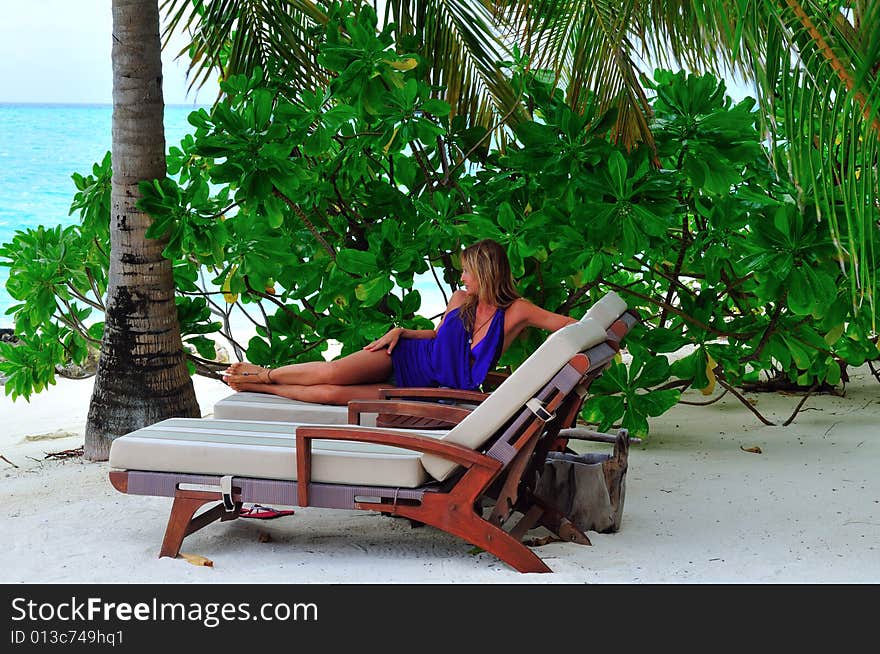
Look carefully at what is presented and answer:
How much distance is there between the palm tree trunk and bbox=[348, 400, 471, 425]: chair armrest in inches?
58.3

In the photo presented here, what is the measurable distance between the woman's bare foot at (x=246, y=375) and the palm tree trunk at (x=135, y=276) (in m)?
0.68

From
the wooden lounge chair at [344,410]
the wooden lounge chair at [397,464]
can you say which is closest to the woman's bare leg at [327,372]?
the wooden lounge chair at [344,410]

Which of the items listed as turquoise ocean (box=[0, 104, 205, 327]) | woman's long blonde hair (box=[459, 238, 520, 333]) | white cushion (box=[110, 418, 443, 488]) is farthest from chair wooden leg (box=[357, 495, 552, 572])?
turquoise ocean (box=[0, 104, 205, 327])

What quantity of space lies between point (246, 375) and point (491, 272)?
1.23m

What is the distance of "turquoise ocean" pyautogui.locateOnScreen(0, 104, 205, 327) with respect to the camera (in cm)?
2971

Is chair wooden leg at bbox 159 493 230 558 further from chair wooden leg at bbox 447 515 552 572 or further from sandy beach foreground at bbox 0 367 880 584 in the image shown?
chair wooden leg at bbox 447 515 552 572

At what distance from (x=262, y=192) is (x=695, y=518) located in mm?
2359

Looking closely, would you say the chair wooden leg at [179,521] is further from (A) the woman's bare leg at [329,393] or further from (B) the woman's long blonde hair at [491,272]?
(B) the woman's long blonde hair at [491,272]

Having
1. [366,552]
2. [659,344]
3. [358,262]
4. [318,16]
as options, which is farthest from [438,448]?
[318,16]

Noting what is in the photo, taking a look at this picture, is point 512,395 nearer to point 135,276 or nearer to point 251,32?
point 135,276

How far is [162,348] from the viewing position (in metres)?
4.99

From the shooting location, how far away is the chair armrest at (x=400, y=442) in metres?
3.02

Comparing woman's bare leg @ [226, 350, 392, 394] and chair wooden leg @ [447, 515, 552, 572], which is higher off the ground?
woman's bare leg @ [226, 350, 392, 394]
